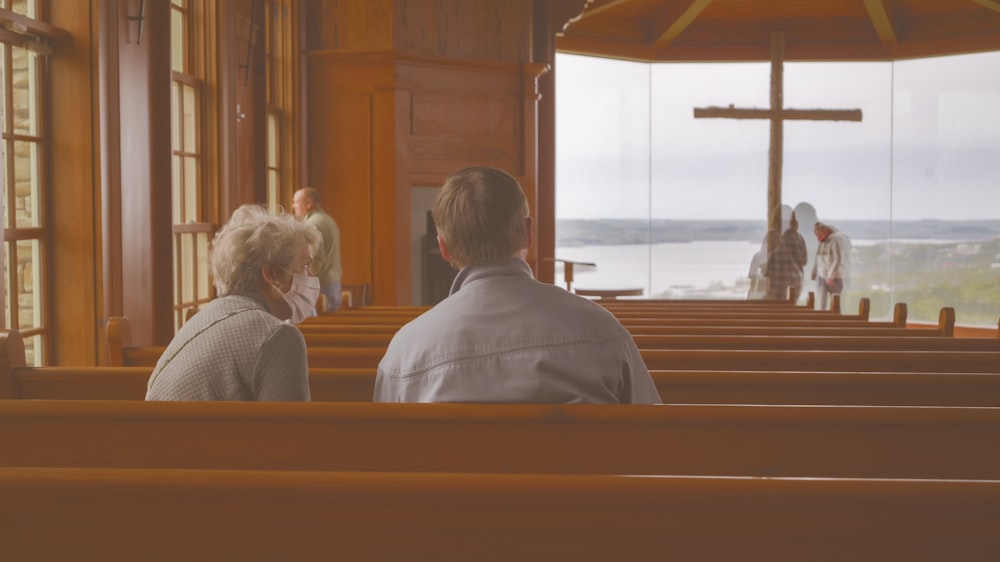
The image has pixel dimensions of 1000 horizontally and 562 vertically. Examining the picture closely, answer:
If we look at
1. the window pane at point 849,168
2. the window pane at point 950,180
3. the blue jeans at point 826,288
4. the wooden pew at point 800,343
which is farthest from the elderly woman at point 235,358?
the window pane at point 950,180

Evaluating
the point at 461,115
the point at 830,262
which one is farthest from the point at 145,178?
the point at 830,262

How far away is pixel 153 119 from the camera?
4762 millimetres

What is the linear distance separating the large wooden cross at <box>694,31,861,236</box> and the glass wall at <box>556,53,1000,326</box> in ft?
2.07

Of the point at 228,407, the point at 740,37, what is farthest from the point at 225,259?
the point at 740,37

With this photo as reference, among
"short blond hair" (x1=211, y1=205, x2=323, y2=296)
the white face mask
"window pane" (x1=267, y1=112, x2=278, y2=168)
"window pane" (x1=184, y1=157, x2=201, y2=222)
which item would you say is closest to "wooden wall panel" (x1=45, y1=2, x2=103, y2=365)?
the white face mask

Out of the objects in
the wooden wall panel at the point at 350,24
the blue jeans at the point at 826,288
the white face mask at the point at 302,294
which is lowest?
the blue jeans at the point at 826,288

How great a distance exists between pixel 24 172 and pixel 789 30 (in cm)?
918

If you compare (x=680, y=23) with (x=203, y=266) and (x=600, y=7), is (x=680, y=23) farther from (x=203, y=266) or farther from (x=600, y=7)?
(x=203, y=266)

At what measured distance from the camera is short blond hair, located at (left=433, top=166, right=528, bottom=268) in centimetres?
186

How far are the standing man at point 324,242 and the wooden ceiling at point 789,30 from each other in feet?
16.8

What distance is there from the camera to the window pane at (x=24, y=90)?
12.8 ft

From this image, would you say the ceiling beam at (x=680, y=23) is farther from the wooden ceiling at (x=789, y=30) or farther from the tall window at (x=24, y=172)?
the tall window at (x=24, y=172)

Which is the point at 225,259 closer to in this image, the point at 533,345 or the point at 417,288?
the point at 533,345

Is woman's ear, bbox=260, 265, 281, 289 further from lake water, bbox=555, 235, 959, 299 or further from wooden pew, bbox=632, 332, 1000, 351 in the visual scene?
lake water, bbox=555, 235, 959, 299
